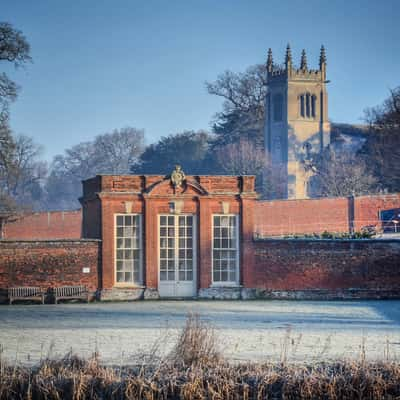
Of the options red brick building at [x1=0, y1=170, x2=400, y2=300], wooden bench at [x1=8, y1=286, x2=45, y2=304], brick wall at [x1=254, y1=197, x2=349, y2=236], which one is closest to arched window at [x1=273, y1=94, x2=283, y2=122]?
brick wall at [x1=254, y1=197, x2=349, y2=236]

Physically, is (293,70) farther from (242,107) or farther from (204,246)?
(204,246)

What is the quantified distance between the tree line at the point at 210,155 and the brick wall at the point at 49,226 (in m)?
1.06

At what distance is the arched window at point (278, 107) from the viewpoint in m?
71.6

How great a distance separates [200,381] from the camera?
12.0 metres

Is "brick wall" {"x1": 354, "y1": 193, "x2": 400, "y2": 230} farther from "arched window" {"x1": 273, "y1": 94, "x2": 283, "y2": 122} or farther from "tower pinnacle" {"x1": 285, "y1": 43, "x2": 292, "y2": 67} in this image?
"tower pinnacle" {"x1": 285, "y1": 43, "x2": 292, "y2": 67}

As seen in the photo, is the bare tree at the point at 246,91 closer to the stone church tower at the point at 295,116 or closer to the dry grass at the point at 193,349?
the stone church tower at the point at 295,116

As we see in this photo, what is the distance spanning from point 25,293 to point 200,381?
1225cm

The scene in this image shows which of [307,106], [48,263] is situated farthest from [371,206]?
[48,263]

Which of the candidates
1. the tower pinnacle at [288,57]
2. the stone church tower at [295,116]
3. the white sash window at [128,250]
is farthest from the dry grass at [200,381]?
the tower pinnacle at [288,57]

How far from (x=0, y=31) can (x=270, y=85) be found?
42.2m

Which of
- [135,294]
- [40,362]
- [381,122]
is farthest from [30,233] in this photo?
[40,362]

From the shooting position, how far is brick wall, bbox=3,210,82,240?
4809 cm

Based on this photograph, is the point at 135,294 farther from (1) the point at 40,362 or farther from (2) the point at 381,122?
(2) the point at 381,122

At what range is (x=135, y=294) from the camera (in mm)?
23797
